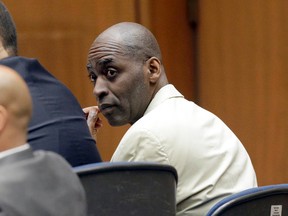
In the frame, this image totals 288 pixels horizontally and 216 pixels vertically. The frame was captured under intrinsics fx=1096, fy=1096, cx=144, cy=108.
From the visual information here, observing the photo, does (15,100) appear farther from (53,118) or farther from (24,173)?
(53,118)

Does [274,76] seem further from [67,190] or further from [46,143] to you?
[67,190]

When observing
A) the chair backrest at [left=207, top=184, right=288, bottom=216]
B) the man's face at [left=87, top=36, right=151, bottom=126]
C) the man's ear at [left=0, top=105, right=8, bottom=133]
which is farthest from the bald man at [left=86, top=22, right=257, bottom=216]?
the man's ear at [left=0, top=105, right=8, bottom=133]

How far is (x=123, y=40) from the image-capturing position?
14.5ft

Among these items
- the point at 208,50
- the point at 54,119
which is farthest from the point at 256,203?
the point at 208,50

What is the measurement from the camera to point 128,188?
3.41m

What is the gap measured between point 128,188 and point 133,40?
3.71 ft

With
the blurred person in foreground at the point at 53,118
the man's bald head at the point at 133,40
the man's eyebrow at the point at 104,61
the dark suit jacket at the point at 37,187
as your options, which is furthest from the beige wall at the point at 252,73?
the dark suit jacket at the point at 37,187

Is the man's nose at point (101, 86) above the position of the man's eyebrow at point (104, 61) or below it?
below

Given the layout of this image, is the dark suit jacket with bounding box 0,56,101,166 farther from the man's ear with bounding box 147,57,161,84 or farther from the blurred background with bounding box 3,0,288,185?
the blurred background with bounding box 3,0,288,185

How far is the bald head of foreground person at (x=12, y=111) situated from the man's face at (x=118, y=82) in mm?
1526

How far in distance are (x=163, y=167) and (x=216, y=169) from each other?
0.63 m

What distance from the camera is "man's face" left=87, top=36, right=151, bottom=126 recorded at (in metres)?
4.43

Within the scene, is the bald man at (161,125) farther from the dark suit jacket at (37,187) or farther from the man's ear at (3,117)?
the man's ear at (3,117)

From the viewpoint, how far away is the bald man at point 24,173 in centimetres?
281
